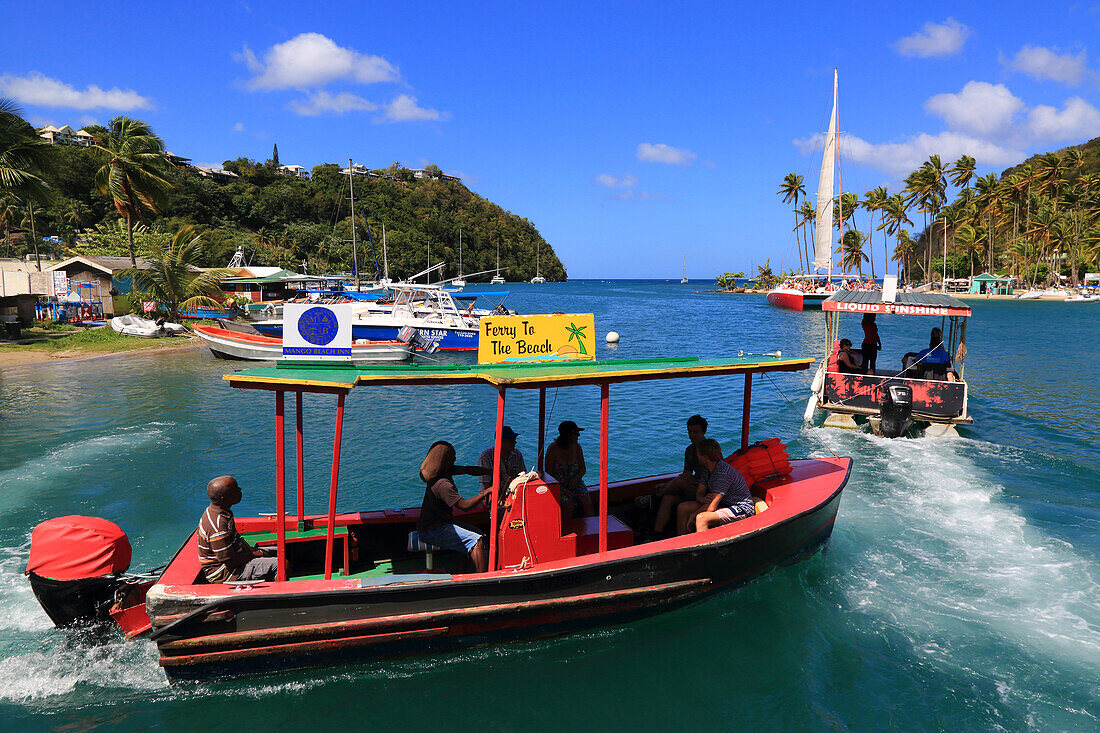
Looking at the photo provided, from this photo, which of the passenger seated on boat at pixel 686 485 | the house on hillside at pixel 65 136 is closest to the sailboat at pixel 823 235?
the passenger seated on boat at pixel 686 485

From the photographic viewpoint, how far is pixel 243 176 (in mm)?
102000

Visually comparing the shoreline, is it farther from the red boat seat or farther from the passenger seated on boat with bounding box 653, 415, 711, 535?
the passenger seated on boat with bounding box 653, 415, 711, 535

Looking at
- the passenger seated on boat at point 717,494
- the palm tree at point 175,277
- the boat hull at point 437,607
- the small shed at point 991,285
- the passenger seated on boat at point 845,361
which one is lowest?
the boat hull at point 437,607

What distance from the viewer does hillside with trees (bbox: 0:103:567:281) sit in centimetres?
3073

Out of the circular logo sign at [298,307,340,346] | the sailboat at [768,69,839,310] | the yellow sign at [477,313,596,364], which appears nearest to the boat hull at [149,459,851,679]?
the yellow sign at [477,313,596,364]

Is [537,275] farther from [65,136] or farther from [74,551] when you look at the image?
[74,551]

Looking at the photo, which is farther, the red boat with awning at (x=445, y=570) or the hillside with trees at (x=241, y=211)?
the hillside with trees at (x=241, y=211)

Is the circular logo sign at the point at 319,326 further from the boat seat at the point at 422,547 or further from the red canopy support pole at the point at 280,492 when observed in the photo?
the boat seat at the point at 422,547

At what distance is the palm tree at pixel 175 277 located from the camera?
98.0 feet

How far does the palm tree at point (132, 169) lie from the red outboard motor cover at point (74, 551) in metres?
29.8

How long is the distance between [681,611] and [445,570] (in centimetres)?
278

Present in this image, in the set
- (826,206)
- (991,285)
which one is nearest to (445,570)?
(826,206)

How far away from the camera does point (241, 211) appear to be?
88.7 m

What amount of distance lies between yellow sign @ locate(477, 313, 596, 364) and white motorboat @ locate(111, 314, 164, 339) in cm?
2939
